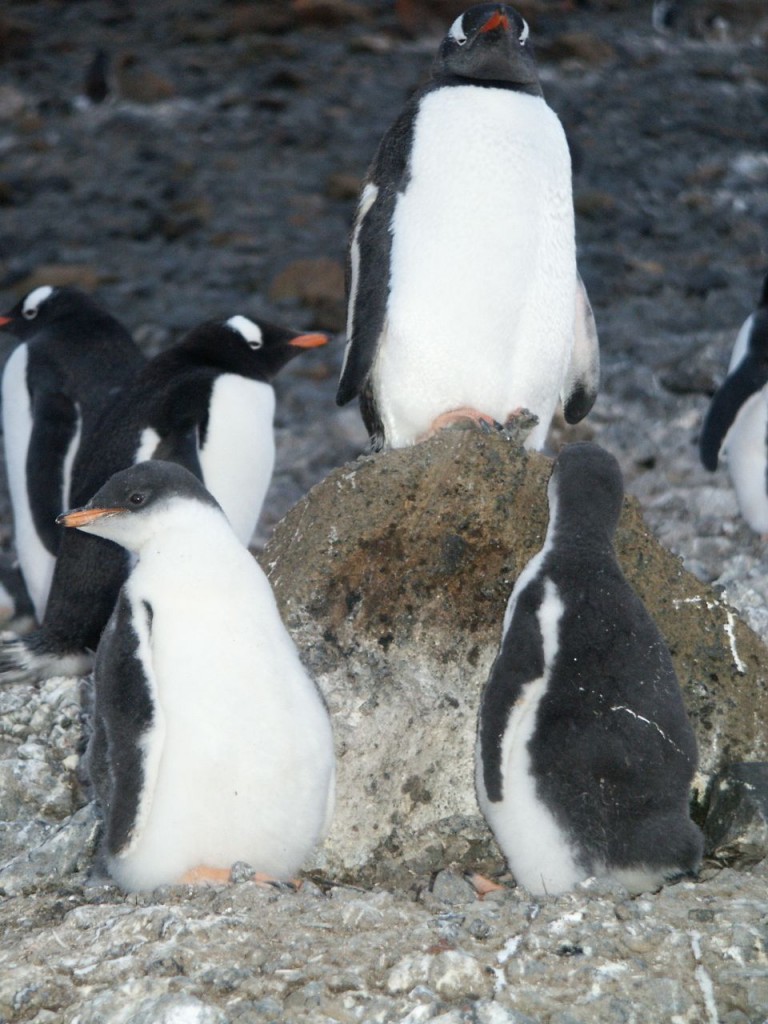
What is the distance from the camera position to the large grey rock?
12.0ft

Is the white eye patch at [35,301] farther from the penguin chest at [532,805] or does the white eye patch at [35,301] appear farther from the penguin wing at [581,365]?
the penguin chest at [532,805]

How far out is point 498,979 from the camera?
2695 mm

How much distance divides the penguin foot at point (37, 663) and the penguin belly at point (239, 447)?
754mm

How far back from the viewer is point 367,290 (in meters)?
4.18

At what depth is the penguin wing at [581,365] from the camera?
4.50 metres

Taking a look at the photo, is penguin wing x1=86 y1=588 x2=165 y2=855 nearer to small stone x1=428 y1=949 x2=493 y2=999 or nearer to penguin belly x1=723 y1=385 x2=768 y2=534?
small stone x1=428 y1=949 x2=493 y2=999

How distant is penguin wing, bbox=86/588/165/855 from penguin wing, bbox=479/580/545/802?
72 centimetres

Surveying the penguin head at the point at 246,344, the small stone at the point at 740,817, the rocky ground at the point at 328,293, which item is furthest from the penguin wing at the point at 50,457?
the small stone at the point at 740,817

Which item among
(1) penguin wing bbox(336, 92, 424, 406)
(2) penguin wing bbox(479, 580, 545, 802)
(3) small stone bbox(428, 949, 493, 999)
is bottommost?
(3) small stone bbox(428, 949, 493, 999)

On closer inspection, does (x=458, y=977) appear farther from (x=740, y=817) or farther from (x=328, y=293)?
(x=328, y=293)

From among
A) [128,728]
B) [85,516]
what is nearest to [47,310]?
[85,516]

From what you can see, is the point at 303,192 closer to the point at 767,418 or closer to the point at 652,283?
the point at 652,283

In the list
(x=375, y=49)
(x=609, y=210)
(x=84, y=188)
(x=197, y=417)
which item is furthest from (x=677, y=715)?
(x=375, y=49)

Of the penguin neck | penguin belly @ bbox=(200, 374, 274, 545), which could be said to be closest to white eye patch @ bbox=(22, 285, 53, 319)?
penguin belly @ bbox=(200, 374, 274, 545)
